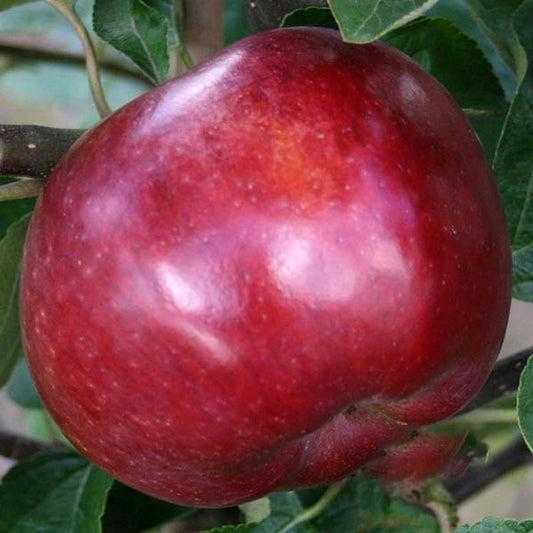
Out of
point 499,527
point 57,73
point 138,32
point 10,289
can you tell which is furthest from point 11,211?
point 57,73

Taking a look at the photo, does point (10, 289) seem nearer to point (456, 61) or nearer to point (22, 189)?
point (22, 189)

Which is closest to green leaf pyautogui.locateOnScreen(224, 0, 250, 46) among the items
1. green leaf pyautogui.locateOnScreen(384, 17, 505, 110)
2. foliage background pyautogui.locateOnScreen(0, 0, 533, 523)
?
foliage background pyautogui.locateOnScreen(0, 0, 533, 523)

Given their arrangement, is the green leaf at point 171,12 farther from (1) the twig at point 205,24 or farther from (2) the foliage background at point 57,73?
(2) the foliage background at point 57,73

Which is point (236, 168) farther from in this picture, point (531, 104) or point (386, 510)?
point (386, 510)

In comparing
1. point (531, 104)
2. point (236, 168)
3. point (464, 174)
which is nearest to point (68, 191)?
point (236, 168)

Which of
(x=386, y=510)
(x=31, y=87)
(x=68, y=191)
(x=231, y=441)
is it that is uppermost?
(x=68, y=191)
